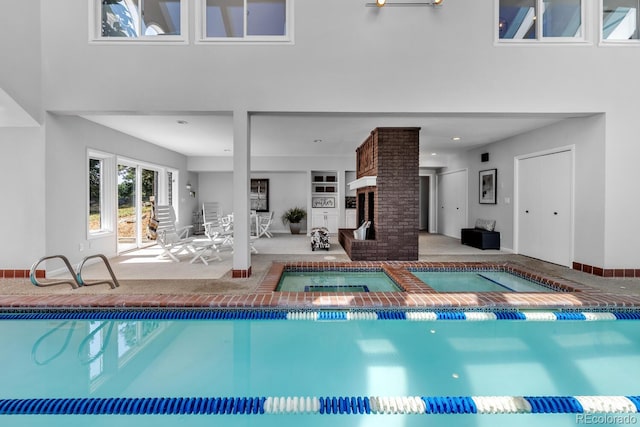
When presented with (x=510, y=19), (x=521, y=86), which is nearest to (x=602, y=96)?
(x=521, y=86)

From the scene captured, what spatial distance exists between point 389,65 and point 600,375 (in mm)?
4101

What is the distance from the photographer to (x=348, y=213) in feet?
35.4

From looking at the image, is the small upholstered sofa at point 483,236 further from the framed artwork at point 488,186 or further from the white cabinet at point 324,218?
the white cabinet at point 324,218

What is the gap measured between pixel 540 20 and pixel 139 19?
577 cm

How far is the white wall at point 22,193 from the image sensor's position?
452cm

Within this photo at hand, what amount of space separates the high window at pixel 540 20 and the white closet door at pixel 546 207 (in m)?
1.91

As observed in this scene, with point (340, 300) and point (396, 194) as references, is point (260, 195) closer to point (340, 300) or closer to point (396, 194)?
point (396, 194)

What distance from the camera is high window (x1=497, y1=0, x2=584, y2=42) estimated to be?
464cm

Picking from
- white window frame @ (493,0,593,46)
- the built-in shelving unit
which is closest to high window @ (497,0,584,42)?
white window frame @ (493,0,593,46)

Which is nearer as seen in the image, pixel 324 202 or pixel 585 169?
pixel 585 169

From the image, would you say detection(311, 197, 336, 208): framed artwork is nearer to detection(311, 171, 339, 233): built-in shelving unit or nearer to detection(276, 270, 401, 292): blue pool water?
detection(311, 171, 339, 233): built-in shelving unit

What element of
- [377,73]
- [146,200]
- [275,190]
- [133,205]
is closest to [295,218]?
[275,190]

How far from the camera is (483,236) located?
24.1ft

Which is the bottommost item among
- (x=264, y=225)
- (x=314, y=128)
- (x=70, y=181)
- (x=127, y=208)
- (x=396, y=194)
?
(x=264, y=225)
